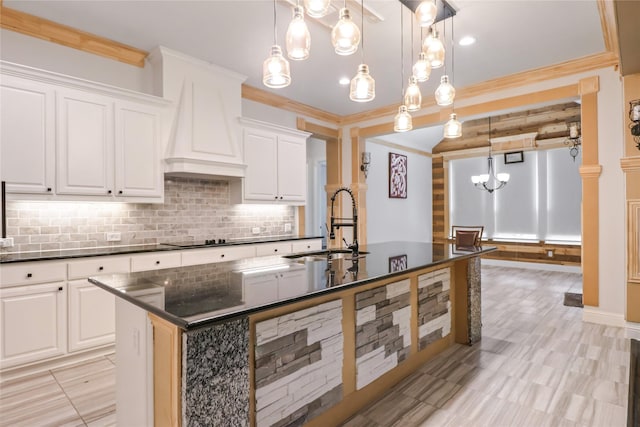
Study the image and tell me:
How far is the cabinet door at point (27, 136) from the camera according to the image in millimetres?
2766

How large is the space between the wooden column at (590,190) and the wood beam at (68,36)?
4.89 metres

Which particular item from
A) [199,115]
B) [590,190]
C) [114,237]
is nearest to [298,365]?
[114,237]

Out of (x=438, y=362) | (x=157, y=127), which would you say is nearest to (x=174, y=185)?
(x=157, y=127)

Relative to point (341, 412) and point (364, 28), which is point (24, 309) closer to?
point (341, 412)

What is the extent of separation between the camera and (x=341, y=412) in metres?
2.06

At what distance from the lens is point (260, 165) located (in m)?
4.63

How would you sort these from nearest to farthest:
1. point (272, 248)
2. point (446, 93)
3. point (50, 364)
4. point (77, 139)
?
point (446, 93) → point (50, 364) → point (77, 139) → point (272, 248)

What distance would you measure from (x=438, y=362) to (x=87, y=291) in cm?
296

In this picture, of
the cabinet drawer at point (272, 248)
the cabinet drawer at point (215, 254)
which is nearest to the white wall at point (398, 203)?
the cabinet drawer at point (272, 248)

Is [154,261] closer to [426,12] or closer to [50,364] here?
[50,364]

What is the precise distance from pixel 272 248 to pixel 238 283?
2.79 metres

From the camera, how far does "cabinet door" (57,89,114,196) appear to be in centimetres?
304

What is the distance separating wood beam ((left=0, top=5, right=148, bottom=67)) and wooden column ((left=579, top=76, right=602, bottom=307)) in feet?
16.0

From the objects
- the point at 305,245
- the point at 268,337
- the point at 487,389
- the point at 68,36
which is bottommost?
the point at 487,389
